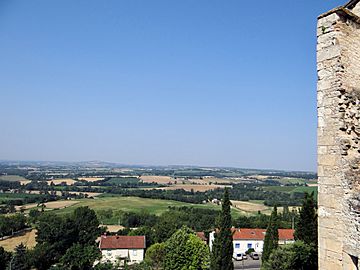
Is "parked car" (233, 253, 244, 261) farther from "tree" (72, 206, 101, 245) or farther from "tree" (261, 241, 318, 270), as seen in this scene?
"tree" (261, 241, 318, 270)

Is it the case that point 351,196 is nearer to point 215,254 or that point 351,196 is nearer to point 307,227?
point 307,227

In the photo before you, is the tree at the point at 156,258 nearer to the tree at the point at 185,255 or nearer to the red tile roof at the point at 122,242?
the red tile roof at the point at 122,242

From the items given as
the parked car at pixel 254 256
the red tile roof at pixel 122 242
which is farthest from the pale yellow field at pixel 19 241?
the parked car at pixel 254 256

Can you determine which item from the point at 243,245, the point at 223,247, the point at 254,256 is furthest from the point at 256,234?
the point at 223,247

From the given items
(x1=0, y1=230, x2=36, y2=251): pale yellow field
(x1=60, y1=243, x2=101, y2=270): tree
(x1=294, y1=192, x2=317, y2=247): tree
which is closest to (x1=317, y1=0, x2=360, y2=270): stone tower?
(x1=294, y1=192, x2=317, y2=247): tree

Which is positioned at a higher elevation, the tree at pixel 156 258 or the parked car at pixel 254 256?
the tree at pixel 156 258

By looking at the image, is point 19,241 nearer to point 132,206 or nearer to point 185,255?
point 185,255

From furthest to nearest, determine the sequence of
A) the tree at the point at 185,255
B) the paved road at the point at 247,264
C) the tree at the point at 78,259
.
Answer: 1. the paved road at the point at 247,264
2. the tree at the point at 78,259
3. the tree at the point at 185,255
